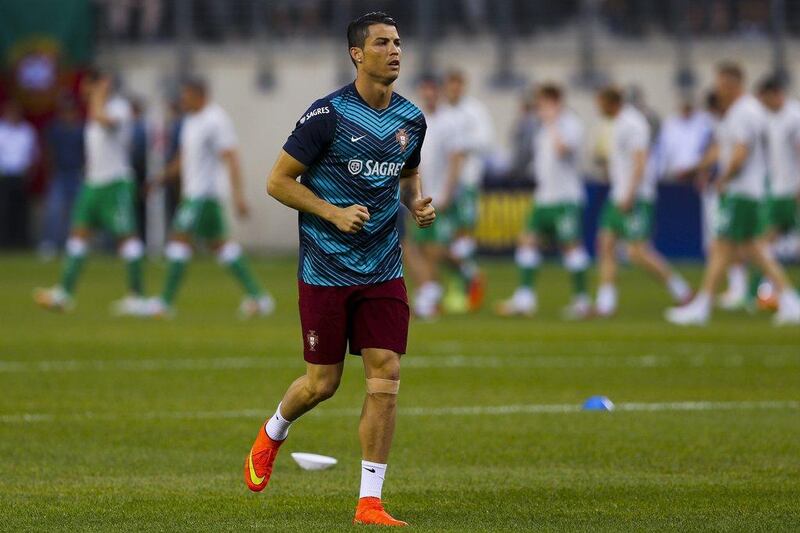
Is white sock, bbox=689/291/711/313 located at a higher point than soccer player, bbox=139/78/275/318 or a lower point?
lower

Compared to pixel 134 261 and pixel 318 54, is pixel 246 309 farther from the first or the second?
pixel 318 54

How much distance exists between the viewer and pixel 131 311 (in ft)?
68.6

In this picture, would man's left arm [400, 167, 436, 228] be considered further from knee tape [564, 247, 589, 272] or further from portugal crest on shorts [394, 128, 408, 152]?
knee tape [564, 247, 589, 272]

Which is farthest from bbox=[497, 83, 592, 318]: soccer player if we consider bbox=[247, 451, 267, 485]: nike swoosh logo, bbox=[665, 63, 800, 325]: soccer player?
bbox=[247, 451, 267, 485]: nike swoosh logo

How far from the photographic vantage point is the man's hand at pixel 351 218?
7770 mm

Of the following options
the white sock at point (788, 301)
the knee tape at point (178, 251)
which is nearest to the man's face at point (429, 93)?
the knee tape at point (178, 251)

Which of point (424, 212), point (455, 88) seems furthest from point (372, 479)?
point (455, 88)

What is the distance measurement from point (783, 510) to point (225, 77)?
2999 cm

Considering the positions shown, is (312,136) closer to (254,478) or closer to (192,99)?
(254,478)

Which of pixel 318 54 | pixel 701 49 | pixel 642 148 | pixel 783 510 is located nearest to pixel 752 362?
pixel 642 148

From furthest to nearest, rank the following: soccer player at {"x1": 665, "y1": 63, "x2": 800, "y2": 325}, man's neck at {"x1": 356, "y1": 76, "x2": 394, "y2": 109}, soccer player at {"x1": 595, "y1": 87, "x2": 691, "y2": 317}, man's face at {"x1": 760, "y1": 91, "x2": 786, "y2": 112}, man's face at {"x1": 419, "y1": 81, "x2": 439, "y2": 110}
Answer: man's face at {"x1": 419, "y1": 81, "x2": 439, "y2": 110} < soccer player at {"x1": 595, "y1": 87, "x2": 691, "y2": 317} < man's face at {"x1": 760, "y1": 91, "x2": 786, "y2": 112} < soccer player at {"x1": 665, "y1": 63, "x2": 800, "y2": 325} < man's neck at {"x1": 356, "y1": 76, "x2": 394, "y2": 109}

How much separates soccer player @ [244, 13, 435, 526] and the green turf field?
681 millimetres

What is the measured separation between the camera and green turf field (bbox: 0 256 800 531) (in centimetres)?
810

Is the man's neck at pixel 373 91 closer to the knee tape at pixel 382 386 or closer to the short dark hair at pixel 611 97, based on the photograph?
the knee tape at pixel 382 386
